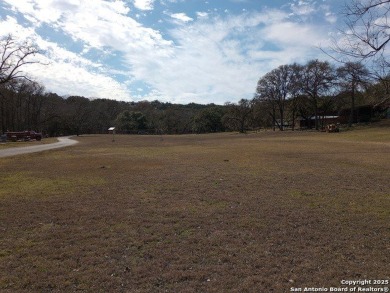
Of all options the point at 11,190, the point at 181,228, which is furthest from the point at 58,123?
the point at 181,228

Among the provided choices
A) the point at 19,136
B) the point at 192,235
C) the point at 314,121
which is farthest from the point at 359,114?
the point at 192,235

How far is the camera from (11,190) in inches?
440

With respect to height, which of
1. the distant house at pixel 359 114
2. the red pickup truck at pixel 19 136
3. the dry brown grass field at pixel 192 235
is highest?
the distant house at pixel 359 114

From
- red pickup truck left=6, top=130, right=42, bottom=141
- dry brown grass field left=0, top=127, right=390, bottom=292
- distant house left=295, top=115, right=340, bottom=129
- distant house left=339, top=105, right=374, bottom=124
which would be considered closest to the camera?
dry brown grass field left=0, top=127, right=390, bottom=292

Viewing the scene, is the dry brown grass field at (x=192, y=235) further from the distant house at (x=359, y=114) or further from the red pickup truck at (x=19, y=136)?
the distant house at (x=359, y=114)

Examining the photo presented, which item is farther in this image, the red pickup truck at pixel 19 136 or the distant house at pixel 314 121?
the distant house at pixel 314 121

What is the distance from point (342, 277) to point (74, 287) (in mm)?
3582

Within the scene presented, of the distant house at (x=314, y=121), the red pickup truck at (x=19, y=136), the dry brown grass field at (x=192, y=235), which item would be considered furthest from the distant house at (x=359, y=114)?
the dry brown grass field at (x=192, y=235)

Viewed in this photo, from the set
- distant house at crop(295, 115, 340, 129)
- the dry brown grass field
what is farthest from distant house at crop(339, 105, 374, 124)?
the dry brown grass field

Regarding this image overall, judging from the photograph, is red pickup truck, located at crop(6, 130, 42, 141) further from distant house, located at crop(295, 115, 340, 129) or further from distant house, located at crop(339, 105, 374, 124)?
distant house, located at crop(339, 105, 374, 124)

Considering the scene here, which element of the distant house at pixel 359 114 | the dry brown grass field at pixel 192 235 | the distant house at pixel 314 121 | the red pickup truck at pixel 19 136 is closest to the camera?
the dry brown grass field at pixel 192 235

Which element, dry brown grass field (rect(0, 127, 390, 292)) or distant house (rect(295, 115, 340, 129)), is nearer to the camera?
dry brown grass field (rect(0, 127, 390, 292))

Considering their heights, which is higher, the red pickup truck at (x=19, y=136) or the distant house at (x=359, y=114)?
the distant house at (x=359, y=114)

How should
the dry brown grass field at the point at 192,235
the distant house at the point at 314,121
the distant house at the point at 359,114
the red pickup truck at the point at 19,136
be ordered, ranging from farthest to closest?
the distant house at the point at 314,121 → the distant house at the point at 359,114 → the red pickup truck at the point at 19,136 → the dry brown grass field at the point at 192,235
